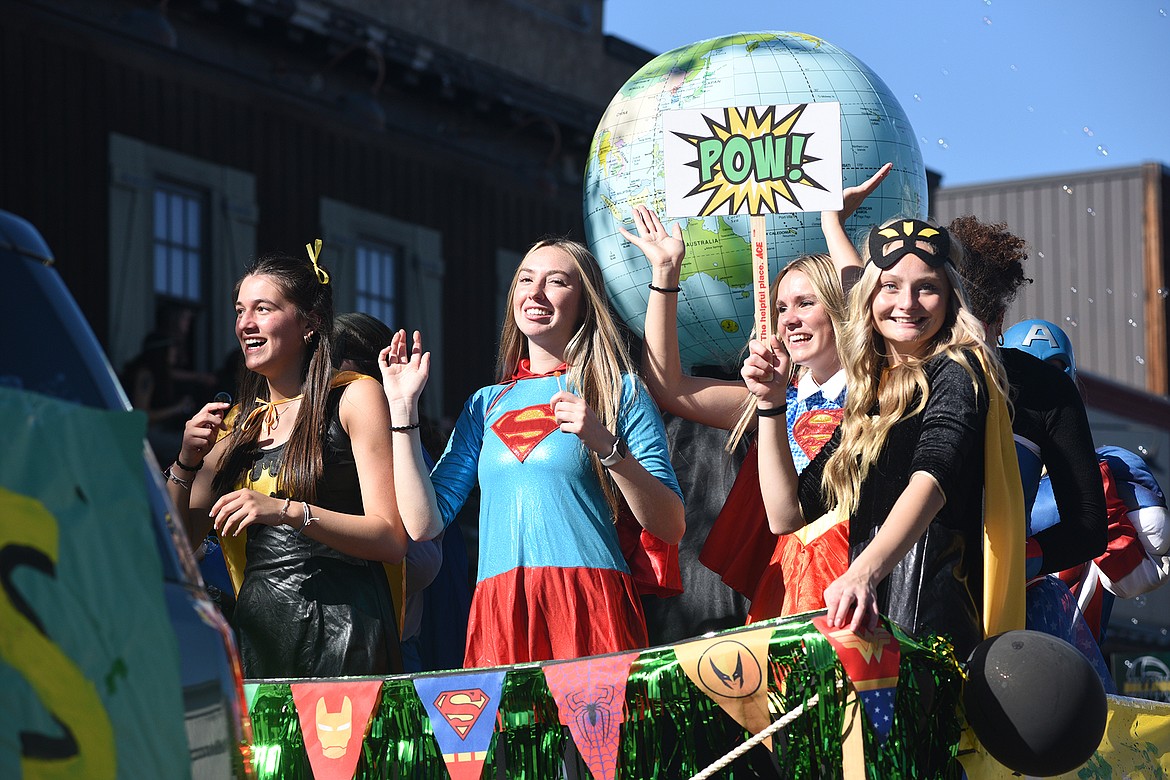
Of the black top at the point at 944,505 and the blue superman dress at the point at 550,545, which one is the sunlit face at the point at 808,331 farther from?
the black top at the point at 944,505

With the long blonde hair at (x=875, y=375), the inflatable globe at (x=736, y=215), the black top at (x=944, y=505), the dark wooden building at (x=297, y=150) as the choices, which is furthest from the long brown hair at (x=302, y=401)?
the dark wooden building at (x=297, y=150)

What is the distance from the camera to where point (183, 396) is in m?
14.1

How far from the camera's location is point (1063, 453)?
3660 mm

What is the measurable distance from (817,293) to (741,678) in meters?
1.41

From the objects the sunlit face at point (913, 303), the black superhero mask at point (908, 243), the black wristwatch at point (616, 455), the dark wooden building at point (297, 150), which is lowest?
the black wristwatch at point (616, 455)

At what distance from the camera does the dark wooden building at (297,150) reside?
13727 mm

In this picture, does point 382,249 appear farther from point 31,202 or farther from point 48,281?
point 48,281

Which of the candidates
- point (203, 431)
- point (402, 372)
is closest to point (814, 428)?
point (402, 372)

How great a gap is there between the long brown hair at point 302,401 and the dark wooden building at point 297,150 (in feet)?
30.6

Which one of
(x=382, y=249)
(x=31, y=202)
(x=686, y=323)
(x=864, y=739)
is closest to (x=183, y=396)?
(x=31, y=202)

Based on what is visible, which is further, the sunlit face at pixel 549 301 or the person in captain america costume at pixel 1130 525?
the person in captain america costume at pixel 1130 525

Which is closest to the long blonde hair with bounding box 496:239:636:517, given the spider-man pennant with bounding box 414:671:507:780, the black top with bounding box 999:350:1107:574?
the spider-man pennant with bounding box 414:671:507:780

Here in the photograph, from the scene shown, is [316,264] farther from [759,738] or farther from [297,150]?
[297,150]

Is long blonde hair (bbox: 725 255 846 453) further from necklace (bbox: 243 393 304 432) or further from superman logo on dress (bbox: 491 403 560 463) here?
necklace (bbox: 243 393 304 432)
